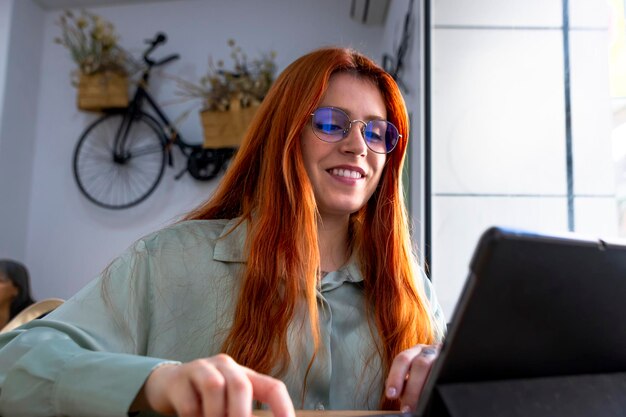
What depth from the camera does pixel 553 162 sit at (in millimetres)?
2141

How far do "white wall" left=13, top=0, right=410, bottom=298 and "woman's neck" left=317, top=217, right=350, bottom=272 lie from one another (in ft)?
10.8

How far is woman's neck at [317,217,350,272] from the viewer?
112cm

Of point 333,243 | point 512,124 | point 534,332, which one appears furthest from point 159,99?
point 534,332

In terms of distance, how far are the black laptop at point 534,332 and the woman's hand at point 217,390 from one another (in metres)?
0.14

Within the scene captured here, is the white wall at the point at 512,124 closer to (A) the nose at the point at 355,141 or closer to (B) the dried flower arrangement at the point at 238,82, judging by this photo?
(A) the nose at the point at 355,141

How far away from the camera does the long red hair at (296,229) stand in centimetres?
94

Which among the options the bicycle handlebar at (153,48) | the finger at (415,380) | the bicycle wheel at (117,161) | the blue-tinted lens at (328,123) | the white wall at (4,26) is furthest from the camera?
the bicycle wheel at (117,161)

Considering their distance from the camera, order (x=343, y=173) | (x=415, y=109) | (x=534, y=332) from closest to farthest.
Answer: (x=534, y=332) → (x=343, y=173) → (x=415, y=109)

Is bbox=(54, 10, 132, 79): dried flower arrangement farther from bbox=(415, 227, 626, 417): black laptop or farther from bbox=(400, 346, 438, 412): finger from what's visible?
bbox=(415, 227, 626, 417): black laptop

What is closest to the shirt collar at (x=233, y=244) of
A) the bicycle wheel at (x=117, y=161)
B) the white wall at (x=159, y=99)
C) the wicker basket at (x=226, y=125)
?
the wicker basket at (x=226, y=125)

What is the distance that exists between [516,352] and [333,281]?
23.9 inches

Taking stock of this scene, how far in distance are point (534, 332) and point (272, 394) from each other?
224 mm

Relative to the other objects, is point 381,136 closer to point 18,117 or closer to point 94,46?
point 94,46

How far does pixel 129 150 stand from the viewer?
4559 millimetres
